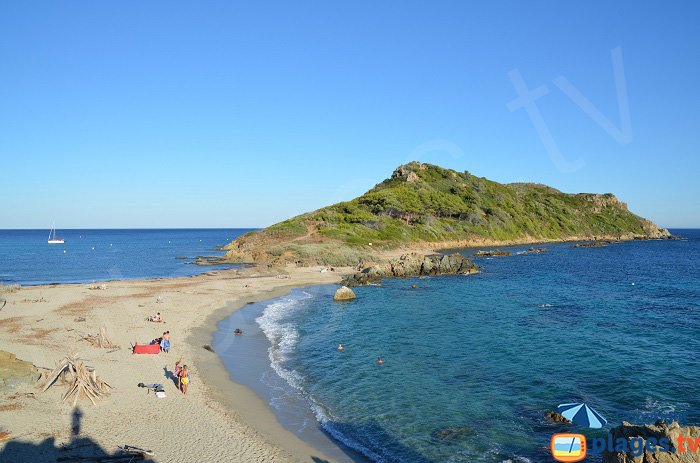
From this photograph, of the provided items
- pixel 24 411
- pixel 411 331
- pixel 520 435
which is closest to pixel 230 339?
pixel 411 331

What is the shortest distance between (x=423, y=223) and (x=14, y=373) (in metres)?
113

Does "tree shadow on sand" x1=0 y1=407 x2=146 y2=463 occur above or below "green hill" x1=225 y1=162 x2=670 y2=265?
below

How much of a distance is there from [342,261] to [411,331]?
166 feet

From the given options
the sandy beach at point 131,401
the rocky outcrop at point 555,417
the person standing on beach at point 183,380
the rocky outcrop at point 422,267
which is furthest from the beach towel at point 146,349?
the rocky outcrop at point 422,267

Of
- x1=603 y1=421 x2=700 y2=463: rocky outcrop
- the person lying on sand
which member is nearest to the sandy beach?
the person lying on sand

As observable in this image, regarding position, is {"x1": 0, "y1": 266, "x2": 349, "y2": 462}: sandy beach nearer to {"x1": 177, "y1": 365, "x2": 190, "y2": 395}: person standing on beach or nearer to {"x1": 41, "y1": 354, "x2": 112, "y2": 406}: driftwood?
{"x1": 41, "y1": 354, "x2": 112, "y2": 406}: driftwood

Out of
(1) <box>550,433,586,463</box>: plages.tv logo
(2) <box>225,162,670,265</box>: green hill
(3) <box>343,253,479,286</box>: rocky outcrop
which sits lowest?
(1) <box>550,433,586,463</box>: plages.tv logo

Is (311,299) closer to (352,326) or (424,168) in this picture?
(352,326)

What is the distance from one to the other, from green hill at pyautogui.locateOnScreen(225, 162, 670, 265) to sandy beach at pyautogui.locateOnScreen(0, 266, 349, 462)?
48.3 meters

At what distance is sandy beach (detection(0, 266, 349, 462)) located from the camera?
16297 mm

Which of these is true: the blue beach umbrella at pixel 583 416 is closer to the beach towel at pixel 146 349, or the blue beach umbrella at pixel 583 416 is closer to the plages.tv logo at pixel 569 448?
the plages.tv logo at pixel 569 448

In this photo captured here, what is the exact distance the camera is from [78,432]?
669 inches

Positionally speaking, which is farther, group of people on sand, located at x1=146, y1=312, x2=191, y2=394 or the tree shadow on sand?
group of people on sand, located at x1=146, y1=312, x2=191, y2=394

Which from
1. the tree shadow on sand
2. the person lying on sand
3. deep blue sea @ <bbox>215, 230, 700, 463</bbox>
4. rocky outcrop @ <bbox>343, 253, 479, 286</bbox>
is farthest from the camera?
rocky outcrop @ <bbox>343, 253, 479, 286</bbox>
